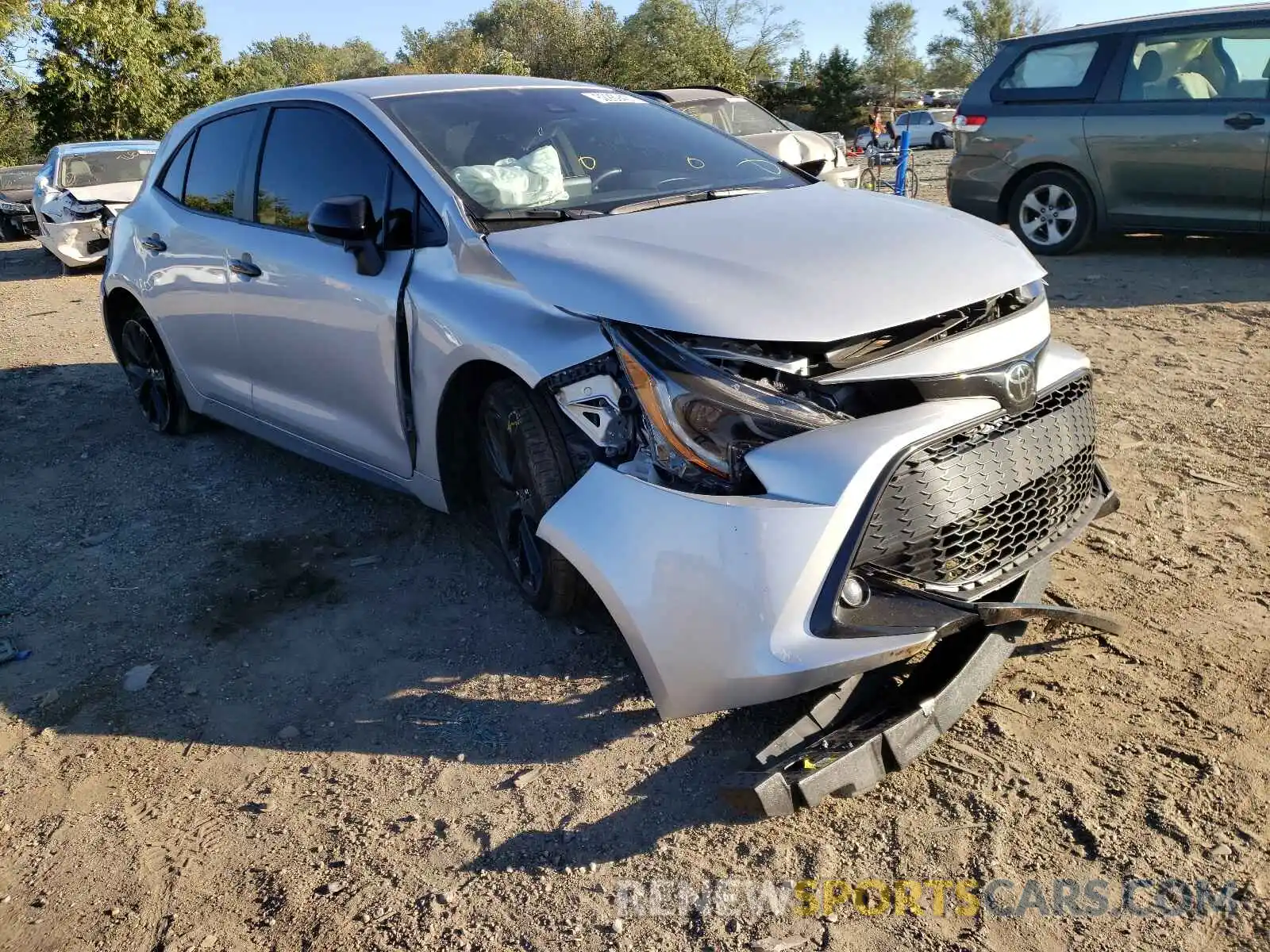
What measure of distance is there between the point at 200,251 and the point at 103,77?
23.6m

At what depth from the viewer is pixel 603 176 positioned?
374cm

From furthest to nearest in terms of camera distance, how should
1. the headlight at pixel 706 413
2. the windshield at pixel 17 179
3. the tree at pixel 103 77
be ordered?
the tree at pixel 103 77 → the windshield at pixel 17 179 → the headlight at pixel 706 413

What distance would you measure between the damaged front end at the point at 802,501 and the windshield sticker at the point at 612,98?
72.8 inches

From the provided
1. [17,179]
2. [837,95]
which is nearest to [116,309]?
[17,179]

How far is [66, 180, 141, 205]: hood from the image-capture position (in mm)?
12656

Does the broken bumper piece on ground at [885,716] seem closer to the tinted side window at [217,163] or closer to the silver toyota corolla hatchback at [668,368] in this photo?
the silver toyota corolla hatchback at [668,368]

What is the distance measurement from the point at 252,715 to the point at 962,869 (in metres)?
2.02

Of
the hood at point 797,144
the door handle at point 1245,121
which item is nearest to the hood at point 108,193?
the hood at point 797,144


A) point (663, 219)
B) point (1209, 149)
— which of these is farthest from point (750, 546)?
point (1209, 149)

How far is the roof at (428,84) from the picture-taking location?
4.01 m

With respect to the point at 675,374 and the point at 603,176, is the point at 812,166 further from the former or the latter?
the point at 675,374

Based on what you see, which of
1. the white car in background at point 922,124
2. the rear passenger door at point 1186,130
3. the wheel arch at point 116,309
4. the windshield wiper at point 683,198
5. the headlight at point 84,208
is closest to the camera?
A: the windshield wiper at point 683,198

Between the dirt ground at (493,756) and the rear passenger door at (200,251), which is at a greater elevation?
the rear passenger door at (200,251)

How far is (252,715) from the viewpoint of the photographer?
3.16 m
